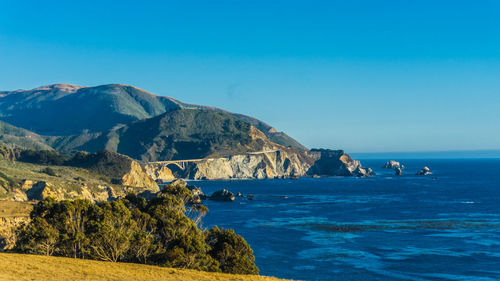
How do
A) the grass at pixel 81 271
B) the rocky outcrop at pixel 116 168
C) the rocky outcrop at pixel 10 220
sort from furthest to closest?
the rocky outcrop at pixel 116 168 < the rocky outcrop at pixel 10 220 < the grass at pixel 81 271

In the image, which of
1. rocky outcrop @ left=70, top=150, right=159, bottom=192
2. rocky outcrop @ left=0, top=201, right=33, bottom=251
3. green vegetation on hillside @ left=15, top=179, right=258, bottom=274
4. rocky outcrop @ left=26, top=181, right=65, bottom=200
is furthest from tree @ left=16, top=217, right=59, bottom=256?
rocky outcrop @ left=70, top=150, right=159, bottom=192

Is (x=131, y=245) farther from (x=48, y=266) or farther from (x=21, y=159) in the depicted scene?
(x=21, y=159)

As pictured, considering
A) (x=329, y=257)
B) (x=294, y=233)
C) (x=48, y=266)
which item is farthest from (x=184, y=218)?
(x=294, y=233)

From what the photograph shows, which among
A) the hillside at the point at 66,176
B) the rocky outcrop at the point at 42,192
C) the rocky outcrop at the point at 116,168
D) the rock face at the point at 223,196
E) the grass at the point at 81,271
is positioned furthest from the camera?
the rocky outcrop at the point at 116,168

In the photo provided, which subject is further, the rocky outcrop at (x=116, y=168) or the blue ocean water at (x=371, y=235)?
the rocky outcrop at (x=116, y=168)

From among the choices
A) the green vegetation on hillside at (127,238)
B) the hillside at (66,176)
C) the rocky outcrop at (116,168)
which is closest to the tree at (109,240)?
the green vegetation on hillside at (127,238)

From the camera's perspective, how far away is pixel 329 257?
6944 centimetres

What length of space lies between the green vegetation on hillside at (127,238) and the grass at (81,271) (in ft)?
9.44

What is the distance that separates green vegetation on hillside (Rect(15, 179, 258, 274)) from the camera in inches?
1672

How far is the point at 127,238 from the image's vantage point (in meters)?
42.5

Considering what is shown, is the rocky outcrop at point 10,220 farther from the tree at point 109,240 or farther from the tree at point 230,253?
the tree at point 230,253

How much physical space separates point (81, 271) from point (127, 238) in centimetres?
706

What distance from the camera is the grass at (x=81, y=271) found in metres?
33.5

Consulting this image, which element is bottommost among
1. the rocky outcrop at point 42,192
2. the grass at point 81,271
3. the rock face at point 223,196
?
the rock face at point 223,196
